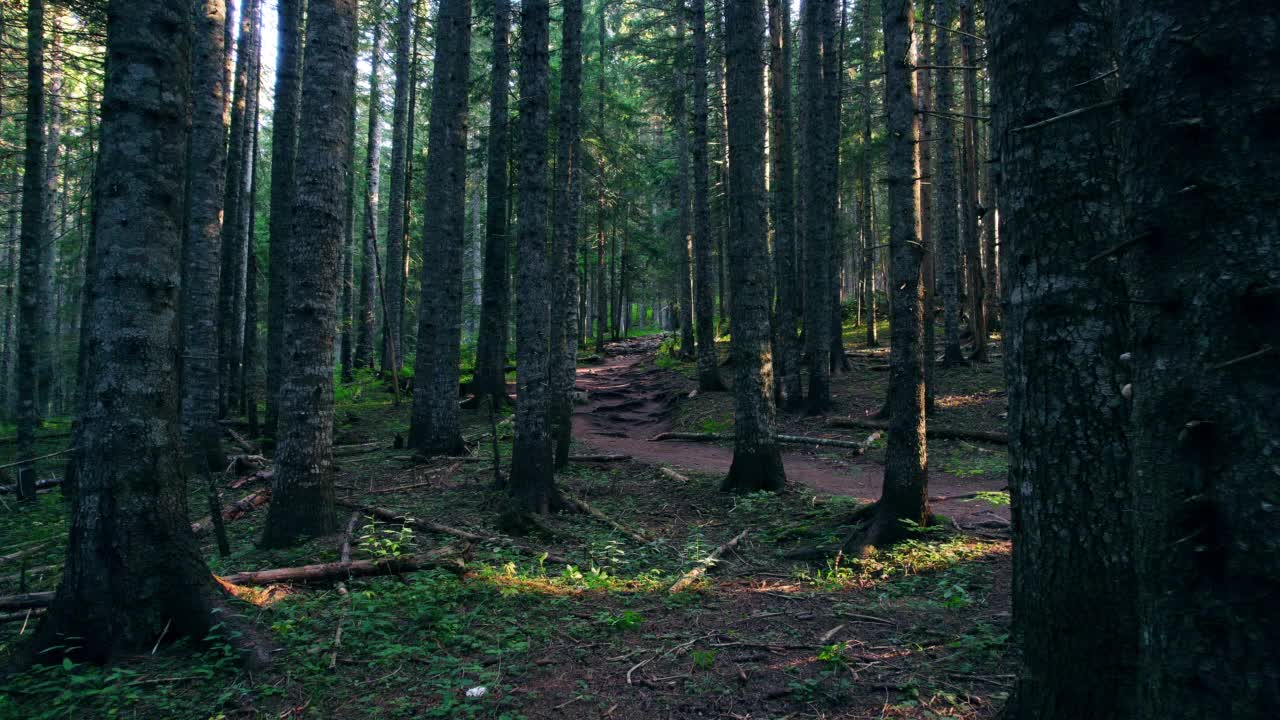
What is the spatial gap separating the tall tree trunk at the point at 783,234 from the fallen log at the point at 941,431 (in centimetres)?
175

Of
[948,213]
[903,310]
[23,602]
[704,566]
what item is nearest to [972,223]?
[948,213]

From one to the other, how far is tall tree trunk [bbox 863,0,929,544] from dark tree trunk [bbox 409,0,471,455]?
25.8ft

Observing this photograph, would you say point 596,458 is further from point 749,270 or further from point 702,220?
point 702,220

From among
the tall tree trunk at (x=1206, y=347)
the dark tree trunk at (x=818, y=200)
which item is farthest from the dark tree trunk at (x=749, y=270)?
the tall tree trunk at (x=1206, y=347)

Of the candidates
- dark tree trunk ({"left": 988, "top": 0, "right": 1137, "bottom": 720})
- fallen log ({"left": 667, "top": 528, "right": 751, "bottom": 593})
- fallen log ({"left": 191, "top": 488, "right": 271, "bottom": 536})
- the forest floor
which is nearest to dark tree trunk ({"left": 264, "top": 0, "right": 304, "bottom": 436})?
fallen log ({"left": 191, "top": 488, "right": 271, "bottom": 536})

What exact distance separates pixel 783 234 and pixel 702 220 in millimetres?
2574

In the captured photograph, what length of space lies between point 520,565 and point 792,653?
3110 millimetres

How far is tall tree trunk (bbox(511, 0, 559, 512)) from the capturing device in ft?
26.3

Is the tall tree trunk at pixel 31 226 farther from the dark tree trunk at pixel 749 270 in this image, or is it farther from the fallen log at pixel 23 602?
the dark tree trunk at pixel 749 270

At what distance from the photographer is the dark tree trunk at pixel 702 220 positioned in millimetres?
16812

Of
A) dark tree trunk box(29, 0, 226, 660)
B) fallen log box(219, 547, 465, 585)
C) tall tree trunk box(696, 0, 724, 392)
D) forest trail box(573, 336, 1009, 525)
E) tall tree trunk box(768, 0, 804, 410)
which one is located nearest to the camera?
dark tree trunk box(29, 0, 226, 660)

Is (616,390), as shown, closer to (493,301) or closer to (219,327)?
(493,301)

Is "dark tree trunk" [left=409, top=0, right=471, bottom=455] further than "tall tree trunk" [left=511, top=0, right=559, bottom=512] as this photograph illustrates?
Yes

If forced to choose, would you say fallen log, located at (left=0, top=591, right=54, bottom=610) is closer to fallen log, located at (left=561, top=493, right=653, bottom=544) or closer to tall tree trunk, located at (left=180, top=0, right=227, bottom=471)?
fallen log, located at (left=561, top=493, right=653, bottom=544)
